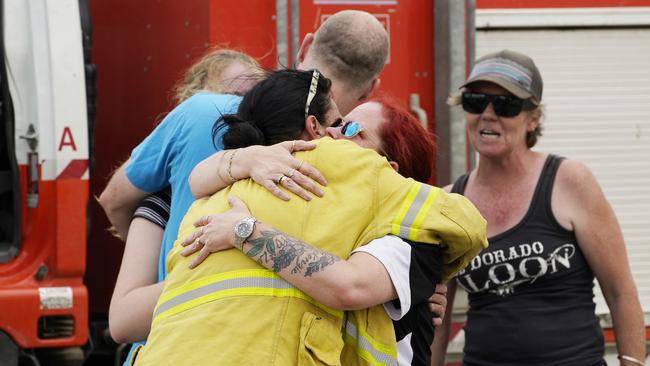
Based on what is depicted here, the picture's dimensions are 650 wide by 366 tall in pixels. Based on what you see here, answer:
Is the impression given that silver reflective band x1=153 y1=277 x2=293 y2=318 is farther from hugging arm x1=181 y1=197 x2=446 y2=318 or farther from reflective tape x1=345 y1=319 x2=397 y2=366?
reflective tape x1=345 y1=319 x2=397 y2=366

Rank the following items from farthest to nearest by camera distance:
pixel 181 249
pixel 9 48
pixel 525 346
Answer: pixel 9 48
pixel 525 346
pixel 181 249

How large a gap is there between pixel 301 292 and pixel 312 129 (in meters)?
0.39

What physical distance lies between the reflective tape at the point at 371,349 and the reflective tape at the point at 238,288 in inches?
2.1

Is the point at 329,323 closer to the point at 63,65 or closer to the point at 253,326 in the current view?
the point at 253,326

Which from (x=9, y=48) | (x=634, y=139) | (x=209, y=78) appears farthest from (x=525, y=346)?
(x=9, y=48)

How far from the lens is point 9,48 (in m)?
4.50

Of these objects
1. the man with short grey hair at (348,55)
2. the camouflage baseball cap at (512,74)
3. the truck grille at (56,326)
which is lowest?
the truck grille at (56,326)

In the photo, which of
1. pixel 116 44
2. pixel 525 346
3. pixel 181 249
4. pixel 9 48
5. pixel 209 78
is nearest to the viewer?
pixel 181 249

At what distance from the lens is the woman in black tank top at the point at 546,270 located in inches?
143

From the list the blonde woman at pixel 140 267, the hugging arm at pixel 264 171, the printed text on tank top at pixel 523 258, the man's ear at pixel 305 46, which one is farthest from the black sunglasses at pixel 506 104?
the hugging arm at pixel 264 171

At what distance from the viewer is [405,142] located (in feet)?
8.10

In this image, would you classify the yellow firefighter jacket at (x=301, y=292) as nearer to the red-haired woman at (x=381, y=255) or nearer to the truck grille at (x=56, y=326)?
the red-haired woman at (x=381, y=255)

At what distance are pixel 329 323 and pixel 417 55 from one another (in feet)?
9.09

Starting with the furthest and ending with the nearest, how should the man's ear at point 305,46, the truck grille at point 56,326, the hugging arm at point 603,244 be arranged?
the truck grille at point 56,326
the hugging arm at point 603,244
the man's ear at point 305,46
